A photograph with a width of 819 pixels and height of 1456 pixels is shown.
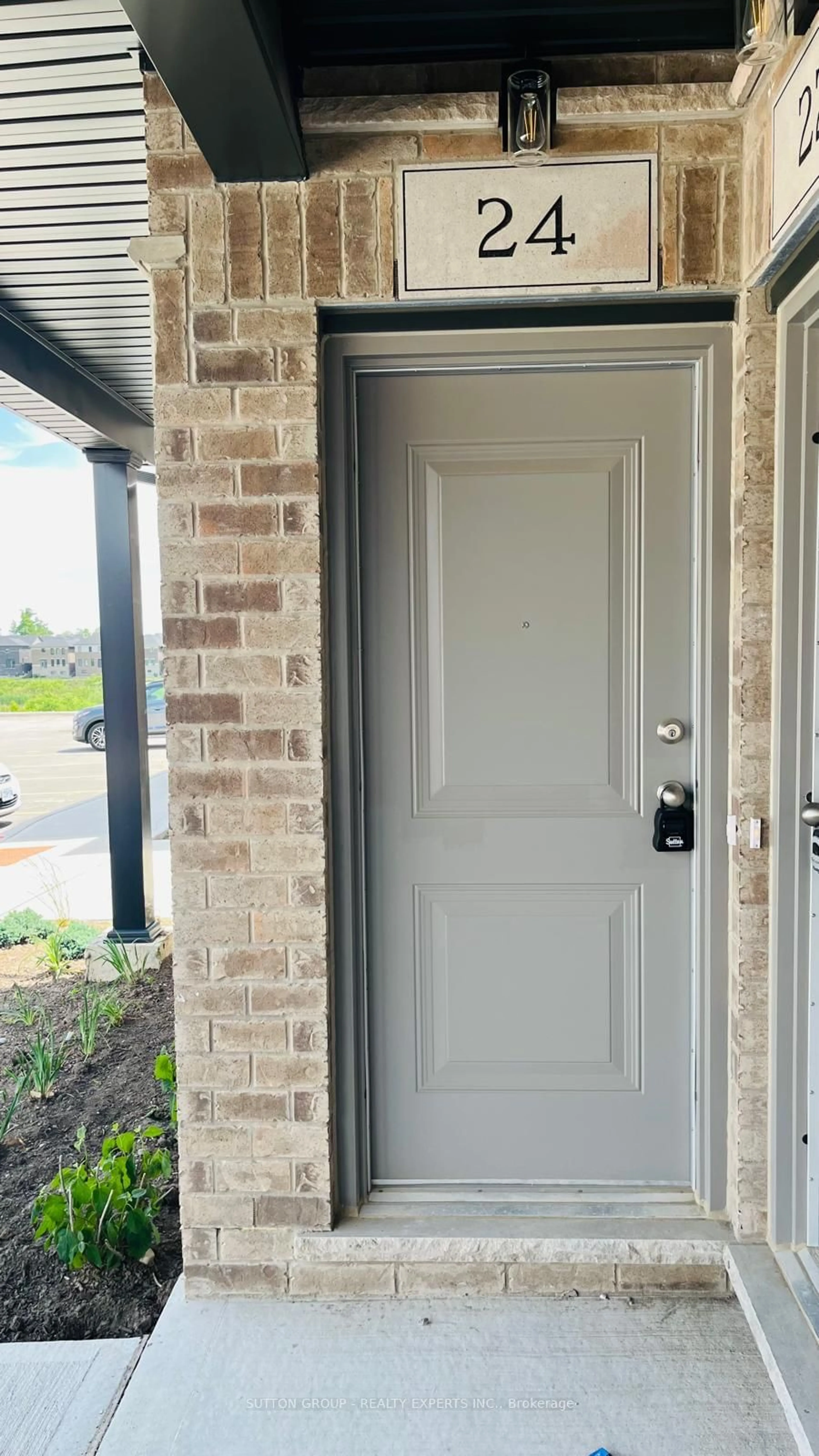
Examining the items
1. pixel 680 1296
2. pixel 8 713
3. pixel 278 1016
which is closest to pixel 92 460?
pixel 278 1016

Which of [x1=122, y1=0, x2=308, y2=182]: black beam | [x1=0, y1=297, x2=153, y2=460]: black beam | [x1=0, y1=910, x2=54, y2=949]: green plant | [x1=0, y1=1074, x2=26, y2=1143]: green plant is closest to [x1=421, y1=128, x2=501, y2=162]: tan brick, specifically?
[x1=122, y1=0, x2=308, y2=182]: black beam

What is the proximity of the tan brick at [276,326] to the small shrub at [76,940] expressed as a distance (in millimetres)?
4220

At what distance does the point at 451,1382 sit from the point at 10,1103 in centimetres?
227

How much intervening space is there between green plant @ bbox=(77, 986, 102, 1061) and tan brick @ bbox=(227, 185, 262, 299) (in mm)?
3205

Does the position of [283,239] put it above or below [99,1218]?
above

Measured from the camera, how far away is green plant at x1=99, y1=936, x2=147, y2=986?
482 centimetres

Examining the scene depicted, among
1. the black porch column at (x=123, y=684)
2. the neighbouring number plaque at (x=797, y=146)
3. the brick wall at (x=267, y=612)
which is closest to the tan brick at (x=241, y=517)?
the brick wall at (x=267, y=612)

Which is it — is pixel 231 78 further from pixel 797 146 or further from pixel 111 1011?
pixel 111 1011

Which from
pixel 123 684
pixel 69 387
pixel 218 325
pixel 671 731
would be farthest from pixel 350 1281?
pixel 69 387

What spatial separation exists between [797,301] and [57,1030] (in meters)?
4.26

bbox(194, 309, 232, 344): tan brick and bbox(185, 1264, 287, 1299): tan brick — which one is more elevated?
bbox(194, 309, 232, 344): tan brick

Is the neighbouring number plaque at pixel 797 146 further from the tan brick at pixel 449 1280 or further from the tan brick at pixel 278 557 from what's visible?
the tan brick at pixel 449 1280

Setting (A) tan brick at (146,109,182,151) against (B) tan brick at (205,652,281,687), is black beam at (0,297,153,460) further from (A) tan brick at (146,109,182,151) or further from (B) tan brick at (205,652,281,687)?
(B) tan brick at (205,652,281,687)

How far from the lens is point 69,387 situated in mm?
4070
